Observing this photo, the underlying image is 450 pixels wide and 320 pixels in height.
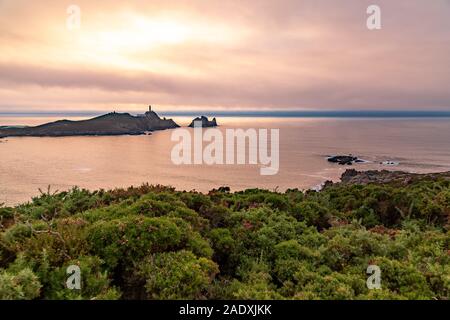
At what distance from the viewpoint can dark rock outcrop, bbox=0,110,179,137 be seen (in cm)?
12181

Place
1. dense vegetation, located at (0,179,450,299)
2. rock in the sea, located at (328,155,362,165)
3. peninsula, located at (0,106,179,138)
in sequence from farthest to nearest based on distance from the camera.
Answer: peninsula, located at (0,106,179,138) < rock in the sea, located at (328,155,362,165) < dense vegetation, located at (0,179,450,299)

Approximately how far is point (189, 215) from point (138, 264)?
100 inches

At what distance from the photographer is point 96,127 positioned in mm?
145250

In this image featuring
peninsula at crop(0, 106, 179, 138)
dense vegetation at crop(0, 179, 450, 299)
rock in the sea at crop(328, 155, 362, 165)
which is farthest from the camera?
peninsula at crop(0, 106, 179, 138)

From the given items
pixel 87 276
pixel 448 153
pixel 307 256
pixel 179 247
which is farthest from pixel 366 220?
pixel 448 153

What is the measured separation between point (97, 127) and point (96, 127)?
0.43m

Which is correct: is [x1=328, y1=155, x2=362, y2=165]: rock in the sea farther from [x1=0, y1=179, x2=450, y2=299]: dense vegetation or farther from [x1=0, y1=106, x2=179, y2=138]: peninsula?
[x1=0, y1=106, x2=179, y2=138]: peninsula

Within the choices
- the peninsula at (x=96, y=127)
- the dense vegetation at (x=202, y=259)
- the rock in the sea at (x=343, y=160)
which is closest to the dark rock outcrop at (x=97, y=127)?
the peninsula at (x=96, y=127)

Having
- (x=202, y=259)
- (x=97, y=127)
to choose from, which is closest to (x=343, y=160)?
(x=202, y=259)

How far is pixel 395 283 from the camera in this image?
5.84 meters

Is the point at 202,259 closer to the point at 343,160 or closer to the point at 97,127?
the point at 343,160

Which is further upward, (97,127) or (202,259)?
(97,127)

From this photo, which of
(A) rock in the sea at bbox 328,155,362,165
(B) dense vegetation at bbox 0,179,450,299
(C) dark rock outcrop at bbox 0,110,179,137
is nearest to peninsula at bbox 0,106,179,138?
(C) dark rock outcrop at bbox 0,110,179,137

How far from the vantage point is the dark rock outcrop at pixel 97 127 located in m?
122
